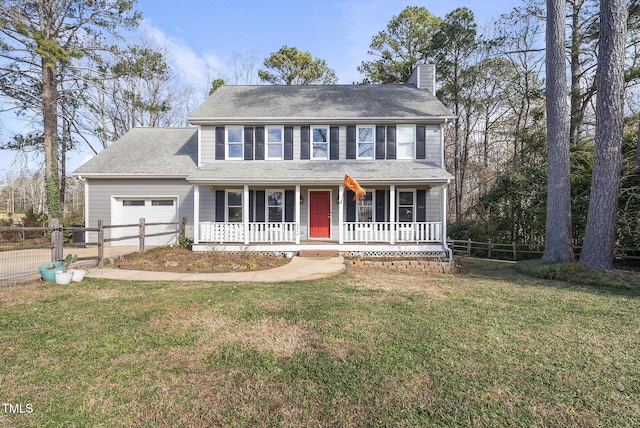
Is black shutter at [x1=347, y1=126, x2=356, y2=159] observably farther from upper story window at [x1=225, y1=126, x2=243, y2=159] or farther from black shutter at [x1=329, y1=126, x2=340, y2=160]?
upper story window at [x1=225, y1=126, x2=243, y2=159]

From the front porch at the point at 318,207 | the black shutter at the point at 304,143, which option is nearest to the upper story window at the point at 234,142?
the front porch at the point at 318,207

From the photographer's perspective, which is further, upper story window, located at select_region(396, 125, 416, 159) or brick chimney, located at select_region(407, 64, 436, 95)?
brick chimney, located at select_region(407, 64, 436, 95)

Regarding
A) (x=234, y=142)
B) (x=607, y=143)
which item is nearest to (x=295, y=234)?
(x=234, y=142)

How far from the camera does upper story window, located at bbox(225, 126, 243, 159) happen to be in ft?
39.6

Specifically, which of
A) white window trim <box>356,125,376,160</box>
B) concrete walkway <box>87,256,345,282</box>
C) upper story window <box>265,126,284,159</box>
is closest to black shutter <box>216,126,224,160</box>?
upper story window <box>265,126,284,159</box>

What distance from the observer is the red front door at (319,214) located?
38.9ft

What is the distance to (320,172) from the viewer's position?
35.3 ft

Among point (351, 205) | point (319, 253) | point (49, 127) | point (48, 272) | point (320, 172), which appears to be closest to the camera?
point (48, 272)

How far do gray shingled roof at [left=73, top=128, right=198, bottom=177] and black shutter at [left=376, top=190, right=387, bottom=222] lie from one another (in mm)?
7531

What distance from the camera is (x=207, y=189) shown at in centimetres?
1197

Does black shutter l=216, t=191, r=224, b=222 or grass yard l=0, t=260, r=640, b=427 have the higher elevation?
black shutter l=216, t=191, r=224, b=222

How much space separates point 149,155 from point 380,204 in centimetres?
1027

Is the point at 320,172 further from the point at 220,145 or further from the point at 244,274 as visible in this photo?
the point at 244,274

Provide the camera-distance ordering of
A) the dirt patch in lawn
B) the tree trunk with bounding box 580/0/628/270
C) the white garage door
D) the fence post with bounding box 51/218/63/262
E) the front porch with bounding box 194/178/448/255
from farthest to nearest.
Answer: the white garage door < the front porch with bounding box 194/178/448/255 < the dirt patch in lawn < the tree trunk with bounding box 580/0/628/270 < the fence post with bounding box 51/218/63/262
